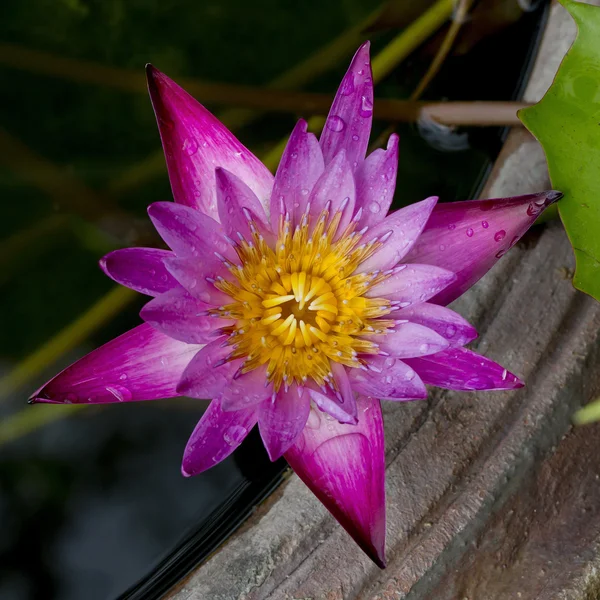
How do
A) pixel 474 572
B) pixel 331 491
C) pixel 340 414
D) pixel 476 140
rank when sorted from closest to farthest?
pixel 340 414
pixel 331 491
pixel 474 572
pixel 476 140

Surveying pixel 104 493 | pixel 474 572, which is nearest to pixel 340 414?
pixel 474 572

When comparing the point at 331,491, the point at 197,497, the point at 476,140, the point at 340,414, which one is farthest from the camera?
the point at 476,140

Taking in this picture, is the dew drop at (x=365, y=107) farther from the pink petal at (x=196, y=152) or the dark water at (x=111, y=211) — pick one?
the dark water at (x=111, y=211)

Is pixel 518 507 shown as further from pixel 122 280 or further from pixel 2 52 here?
pixel 2 52

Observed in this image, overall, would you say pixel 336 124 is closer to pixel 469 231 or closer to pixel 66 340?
pixel 469 231

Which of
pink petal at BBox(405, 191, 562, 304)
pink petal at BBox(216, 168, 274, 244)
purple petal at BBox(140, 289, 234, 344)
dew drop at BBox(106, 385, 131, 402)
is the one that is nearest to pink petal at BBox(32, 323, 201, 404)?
dew drop at BBox(106, 385, 131, 402)

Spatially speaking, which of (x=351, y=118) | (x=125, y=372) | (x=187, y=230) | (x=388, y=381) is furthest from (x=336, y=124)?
(x=125, y=372)
